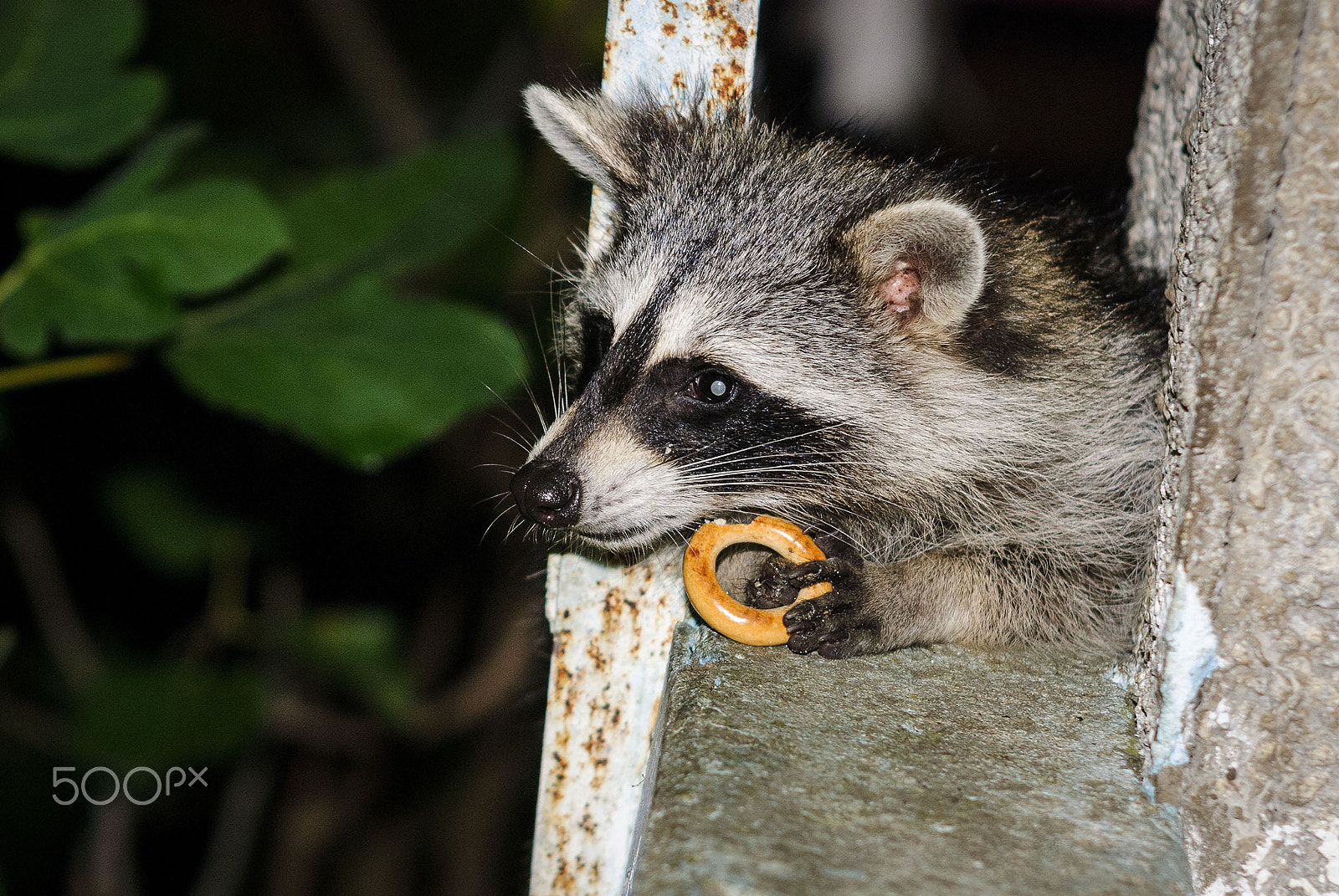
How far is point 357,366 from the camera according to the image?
1.93 meters

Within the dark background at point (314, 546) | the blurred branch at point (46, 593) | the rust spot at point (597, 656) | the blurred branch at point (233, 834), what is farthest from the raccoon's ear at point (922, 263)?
the blurred branch at point (233, 834)

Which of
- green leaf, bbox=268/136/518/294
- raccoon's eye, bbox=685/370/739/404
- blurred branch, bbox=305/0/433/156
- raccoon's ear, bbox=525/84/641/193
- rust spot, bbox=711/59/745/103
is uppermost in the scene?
rust spot, bbox=711/59/745/103

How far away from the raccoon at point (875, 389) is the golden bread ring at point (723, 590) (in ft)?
0.19

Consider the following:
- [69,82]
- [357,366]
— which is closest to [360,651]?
[357,366]

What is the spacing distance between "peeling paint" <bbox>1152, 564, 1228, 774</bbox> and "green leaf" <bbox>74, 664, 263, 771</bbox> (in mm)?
2267

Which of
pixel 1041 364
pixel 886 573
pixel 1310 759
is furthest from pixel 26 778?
pixel 1310 759

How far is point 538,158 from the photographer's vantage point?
439 cm

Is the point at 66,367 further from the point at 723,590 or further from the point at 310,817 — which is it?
the point at 310,817

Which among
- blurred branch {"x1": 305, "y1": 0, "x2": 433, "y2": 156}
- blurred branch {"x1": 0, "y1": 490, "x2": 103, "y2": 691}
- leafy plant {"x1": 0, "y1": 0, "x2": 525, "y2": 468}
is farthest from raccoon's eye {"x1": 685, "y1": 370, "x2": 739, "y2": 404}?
blurred branch {"x1": 305, "y1": 0, "x2": 433, "y2": 156}

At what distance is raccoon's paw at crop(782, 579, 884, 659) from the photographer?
1619 millimetres

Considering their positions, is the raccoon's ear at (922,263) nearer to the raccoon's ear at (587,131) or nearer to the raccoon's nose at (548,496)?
the raccoon's ear at (587,131)

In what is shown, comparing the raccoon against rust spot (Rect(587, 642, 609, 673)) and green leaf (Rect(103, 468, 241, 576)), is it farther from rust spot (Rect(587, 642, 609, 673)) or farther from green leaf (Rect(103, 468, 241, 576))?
green leaf (Rect(103, 468, 241, 576))

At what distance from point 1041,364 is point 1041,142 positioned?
4651 millimetres

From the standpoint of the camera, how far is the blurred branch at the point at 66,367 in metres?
2.03
